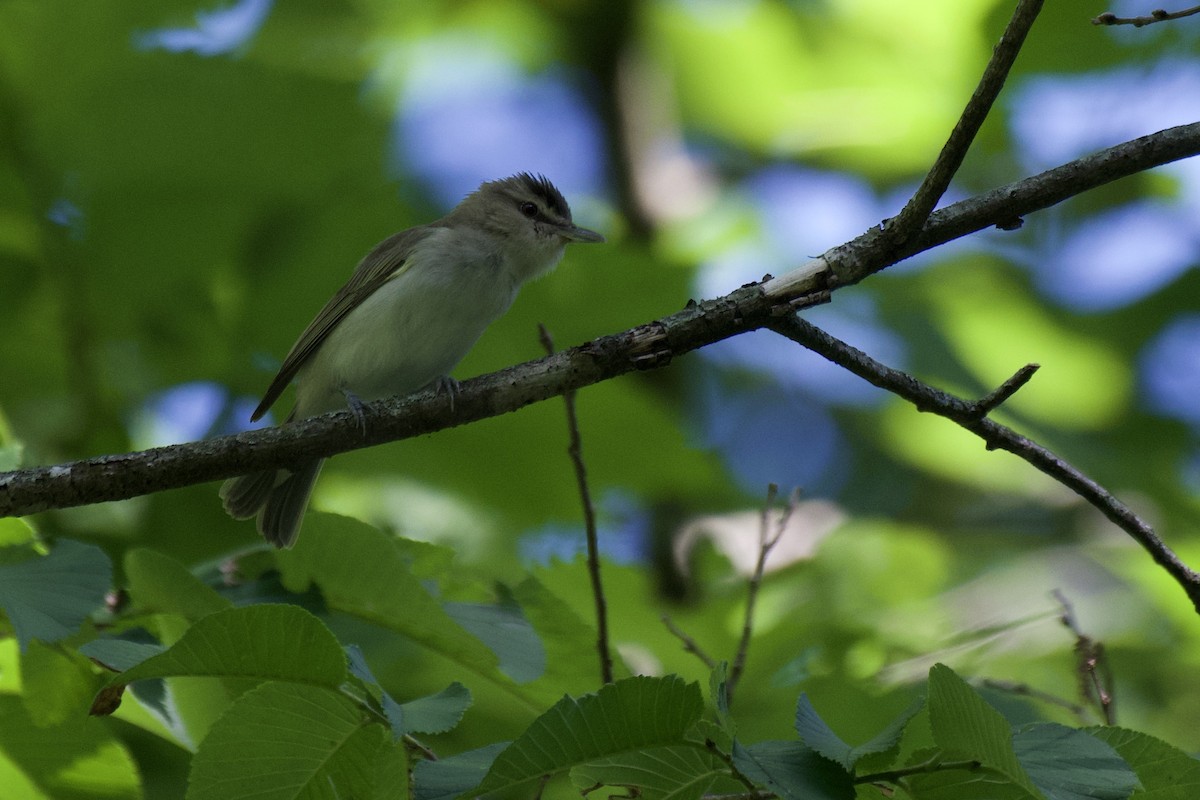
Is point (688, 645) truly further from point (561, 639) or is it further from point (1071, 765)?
point (1071, 765)

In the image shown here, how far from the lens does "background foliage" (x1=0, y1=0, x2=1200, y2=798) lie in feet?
11.3

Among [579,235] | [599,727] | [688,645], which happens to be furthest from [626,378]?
[599,727]

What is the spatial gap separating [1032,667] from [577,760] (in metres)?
4.19

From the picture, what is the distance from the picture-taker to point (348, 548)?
286 centimetres

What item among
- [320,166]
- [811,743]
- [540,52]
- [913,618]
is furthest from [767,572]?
[540,52]

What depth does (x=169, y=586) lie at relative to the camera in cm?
267

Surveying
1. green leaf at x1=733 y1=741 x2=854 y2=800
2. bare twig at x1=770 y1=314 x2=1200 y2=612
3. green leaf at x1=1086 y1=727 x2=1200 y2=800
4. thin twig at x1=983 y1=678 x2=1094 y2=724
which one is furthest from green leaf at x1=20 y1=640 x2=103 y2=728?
thin twig at x1=983 y1=678 x2=1094 y2=724

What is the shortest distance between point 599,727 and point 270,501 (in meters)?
3.19

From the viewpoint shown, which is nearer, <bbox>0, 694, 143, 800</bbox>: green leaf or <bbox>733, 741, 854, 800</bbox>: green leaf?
<bbox>733, 741, 854, 800</bbox>: green leaf

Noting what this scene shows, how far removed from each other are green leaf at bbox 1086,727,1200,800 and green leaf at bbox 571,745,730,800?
782 mm

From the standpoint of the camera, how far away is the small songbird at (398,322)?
477 centimetres

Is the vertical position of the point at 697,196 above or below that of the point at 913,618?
above

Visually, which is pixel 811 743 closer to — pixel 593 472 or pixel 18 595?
pixel 18 595

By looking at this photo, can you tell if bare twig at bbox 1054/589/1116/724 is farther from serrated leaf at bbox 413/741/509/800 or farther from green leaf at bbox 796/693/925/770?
serrated leaf at bbox 413/741/509/800
